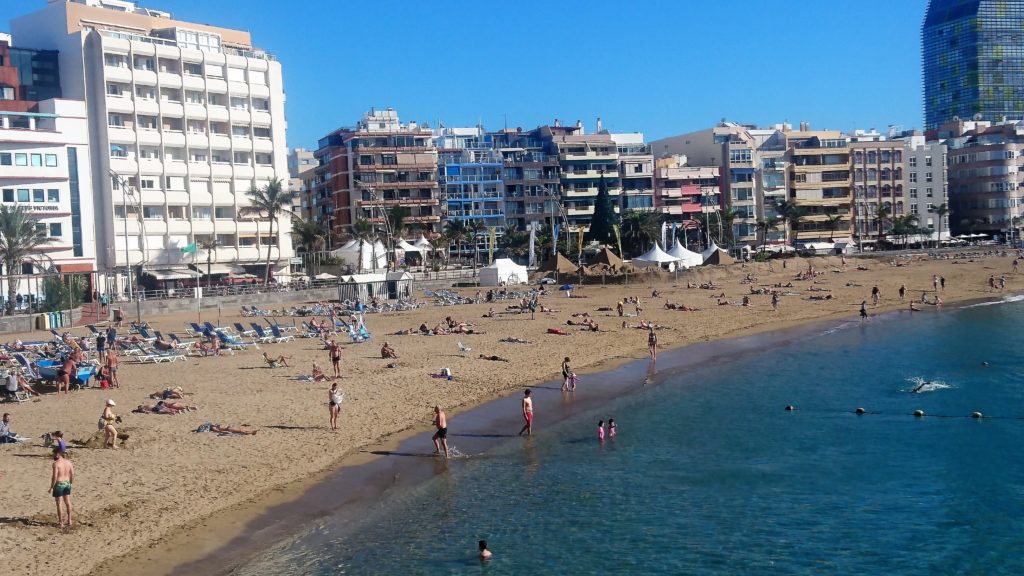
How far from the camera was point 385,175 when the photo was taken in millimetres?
87500

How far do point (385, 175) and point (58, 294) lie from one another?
151 ft

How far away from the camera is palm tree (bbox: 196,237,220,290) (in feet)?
191

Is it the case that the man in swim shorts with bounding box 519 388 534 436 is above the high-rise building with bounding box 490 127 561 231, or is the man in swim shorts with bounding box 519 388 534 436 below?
below

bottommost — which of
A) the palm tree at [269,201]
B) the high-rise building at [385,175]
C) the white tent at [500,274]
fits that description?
the white tent at [500,274]

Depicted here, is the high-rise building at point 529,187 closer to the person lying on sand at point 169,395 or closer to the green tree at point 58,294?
the green tree at point 58,294

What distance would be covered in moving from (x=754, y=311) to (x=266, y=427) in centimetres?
3231

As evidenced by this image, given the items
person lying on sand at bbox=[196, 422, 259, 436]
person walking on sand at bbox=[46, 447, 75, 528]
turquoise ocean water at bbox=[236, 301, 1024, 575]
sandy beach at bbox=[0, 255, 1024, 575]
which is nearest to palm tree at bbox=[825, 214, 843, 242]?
sandy beach at bbox=[0, 255, 1024, 575]

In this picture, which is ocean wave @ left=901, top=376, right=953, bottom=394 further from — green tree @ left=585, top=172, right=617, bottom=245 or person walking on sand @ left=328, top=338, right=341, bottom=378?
green tree @ left=585, top=172, right=617, bottom=245

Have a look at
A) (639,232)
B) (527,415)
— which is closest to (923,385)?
(527,415)

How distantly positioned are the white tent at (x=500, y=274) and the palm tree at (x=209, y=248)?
705 inches

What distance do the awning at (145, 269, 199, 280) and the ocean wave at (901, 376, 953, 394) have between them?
44599 mm

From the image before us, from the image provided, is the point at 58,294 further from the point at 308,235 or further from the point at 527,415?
the point at 308,235

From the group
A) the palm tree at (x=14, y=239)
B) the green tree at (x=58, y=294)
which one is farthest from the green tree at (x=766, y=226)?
the palm tree at (x=14, y=239)

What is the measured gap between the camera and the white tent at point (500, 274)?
206 feet
